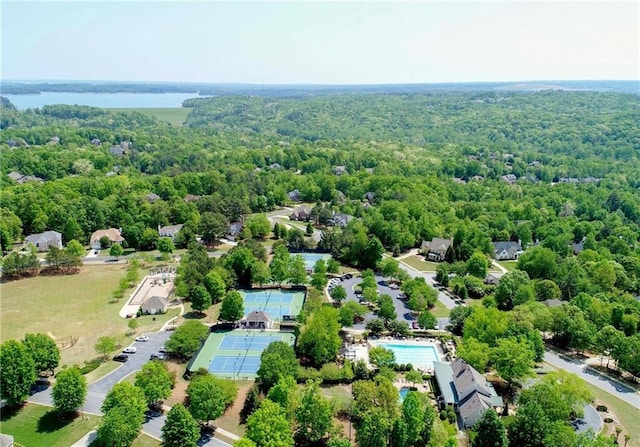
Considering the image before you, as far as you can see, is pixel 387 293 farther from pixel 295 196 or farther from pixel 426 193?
pixel 295 196

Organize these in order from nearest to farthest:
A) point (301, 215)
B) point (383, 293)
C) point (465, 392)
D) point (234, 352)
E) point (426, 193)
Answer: point (465, 392)
point (234, 352)
point (383, 293)
point (301, 215)
point (426, 193)

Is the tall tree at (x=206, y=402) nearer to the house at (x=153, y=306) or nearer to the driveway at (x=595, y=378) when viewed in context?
the house at (x=153, y=306)

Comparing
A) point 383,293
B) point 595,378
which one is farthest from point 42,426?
point 595,378

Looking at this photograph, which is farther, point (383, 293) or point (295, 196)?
point (295, 196)

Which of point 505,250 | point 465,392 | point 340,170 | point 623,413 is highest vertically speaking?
point 465,392

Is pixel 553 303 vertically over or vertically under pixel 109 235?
over

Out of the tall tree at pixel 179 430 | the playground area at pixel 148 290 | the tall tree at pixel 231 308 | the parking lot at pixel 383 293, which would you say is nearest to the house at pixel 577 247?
the parking lot at pixel 383 293

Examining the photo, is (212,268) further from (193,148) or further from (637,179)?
(637,179)
